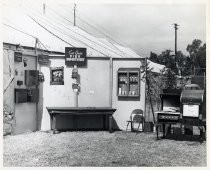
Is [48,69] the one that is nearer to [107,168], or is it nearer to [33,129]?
[33,129]

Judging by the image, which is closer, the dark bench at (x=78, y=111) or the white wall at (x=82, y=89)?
the dark bench at (x=78, y=111)

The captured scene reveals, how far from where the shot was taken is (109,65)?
11211 mm

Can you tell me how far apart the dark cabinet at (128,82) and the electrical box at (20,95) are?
285 centimetres

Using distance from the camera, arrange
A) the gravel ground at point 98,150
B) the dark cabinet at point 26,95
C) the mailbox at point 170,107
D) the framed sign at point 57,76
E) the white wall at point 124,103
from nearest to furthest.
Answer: the gravel ground at point 98,150 < the mailbox at point 170,107 < the dark cabinet at point 26,95 < the framed sign at point 57,76 < the white wall at point 124,103

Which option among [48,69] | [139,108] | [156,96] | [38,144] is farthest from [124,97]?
[38,144]

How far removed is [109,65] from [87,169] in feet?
16.6

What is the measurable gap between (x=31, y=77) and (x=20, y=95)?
2.28 feet

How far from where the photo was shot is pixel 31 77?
10.5m

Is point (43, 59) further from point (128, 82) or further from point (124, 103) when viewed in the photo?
point (124, 103)

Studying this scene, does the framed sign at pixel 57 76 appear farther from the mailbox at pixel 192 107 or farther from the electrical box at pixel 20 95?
the mailbox at pixel 192 107

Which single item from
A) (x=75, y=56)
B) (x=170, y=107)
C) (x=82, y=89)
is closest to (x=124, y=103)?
(x=82, y=89)

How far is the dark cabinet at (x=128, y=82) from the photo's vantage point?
36.5 feet

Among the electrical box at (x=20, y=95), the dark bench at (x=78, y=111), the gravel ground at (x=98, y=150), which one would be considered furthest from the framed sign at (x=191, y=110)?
the electrical box at (x=20, y=95)

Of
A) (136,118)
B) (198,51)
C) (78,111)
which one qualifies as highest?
(198,51)
